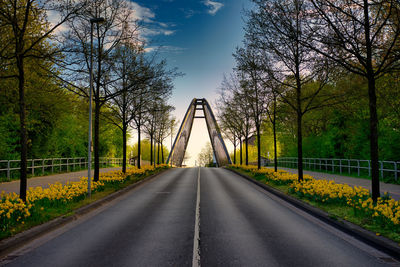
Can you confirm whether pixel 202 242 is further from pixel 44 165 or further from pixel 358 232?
pixel 44 165

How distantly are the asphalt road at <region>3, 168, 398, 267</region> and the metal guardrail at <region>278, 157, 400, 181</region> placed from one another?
33.9 ft

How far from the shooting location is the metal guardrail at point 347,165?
635 inches

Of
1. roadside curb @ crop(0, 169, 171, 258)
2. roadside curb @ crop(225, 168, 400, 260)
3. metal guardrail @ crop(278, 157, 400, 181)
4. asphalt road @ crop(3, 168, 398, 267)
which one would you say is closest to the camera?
asphalt road @ crop(3, 168, 398, 267)

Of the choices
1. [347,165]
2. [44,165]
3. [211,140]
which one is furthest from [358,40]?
[211,140]

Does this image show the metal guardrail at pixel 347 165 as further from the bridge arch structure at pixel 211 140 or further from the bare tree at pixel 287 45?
the bridge arch structure at pixel 211 140

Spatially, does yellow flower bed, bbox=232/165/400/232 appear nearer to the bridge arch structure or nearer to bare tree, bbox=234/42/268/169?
bare tree, bbox=234/42/268/169

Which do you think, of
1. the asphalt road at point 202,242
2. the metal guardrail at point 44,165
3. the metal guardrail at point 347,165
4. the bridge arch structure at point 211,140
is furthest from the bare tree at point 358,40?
the bridge arch structure at point 211,140

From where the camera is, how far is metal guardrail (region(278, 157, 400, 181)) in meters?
16.1

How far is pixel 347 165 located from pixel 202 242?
19825 mm

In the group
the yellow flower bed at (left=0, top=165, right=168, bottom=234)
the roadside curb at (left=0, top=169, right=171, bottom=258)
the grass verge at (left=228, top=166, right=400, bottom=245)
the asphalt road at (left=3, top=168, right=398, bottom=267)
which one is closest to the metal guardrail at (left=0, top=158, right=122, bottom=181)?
the yellow flower bed at (left=0, top=165, right=168, bottom=234)

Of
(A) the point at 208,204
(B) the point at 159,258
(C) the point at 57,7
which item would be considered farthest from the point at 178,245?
(C) the point at 57,7

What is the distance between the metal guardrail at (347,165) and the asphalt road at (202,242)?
33.9 feet

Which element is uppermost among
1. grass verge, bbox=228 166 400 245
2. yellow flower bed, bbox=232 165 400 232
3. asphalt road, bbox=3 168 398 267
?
yellow flower bed, bbox=232 165 400 232

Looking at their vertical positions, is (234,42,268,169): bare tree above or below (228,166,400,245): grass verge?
above
